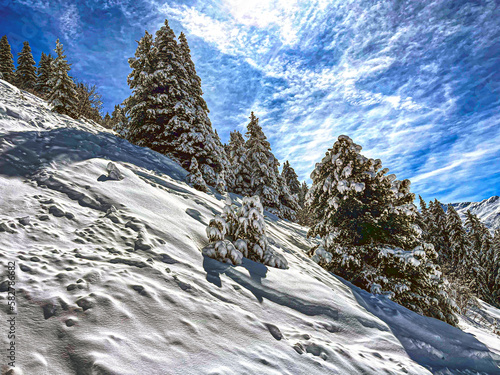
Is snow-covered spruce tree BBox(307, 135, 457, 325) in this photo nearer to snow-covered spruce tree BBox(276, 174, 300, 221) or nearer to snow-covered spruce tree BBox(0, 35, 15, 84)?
snow-covered spruce tree BBox(276, 174, 300, 221)

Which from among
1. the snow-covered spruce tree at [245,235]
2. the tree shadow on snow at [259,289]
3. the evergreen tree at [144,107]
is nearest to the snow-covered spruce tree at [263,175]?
the evergreen tree at [144,107]

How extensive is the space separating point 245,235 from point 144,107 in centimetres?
1134

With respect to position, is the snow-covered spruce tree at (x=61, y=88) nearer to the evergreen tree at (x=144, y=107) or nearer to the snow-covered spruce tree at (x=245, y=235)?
the evergreen tree at (x=144, y=107)

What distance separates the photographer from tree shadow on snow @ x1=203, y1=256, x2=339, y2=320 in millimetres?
3449

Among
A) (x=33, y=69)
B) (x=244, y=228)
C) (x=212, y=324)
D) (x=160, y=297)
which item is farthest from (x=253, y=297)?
(x=33, y=69)

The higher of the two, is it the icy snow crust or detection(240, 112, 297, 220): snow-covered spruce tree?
detection(240, 112, 297, 220): snow-covered spruce tree

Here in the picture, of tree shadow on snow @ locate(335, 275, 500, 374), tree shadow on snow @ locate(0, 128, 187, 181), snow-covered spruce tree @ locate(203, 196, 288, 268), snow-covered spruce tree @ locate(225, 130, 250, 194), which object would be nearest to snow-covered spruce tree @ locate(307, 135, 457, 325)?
tree shadow on snow @ locate(335, 275, 500, 374)

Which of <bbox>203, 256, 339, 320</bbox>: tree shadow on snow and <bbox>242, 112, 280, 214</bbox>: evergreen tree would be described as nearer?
<bbox>203, 256, 339, 320</bbox>: tree shadow on snow

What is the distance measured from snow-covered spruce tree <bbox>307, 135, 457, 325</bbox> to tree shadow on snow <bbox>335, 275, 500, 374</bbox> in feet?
4.62

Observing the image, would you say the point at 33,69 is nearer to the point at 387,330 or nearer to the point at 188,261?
the point at 188,261

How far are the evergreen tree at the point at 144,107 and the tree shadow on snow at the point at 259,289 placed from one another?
11061 mm

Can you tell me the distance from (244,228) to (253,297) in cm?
182

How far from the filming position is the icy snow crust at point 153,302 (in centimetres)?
191

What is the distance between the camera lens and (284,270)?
4664 millimetres
